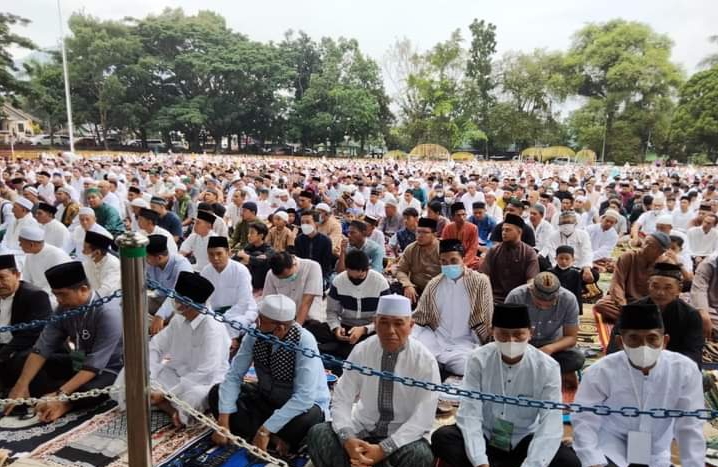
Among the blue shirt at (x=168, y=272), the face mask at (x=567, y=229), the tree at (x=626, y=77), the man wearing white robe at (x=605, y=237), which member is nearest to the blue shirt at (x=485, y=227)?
the man wearing white robe at (x=605, y=237)

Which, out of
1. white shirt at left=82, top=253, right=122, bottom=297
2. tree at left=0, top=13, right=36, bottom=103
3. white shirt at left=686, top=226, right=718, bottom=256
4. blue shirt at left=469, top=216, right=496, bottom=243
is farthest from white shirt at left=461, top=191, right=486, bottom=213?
tree at left=0, top=13, right=36, bottom=103

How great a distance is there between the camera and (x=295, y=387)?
3.06 metres

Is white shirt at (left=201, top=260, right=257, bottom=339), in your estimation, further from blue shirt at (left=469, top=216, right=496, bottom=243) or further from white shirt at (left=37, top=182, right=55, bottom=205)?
white shirt at (left=37, top=182, right=55, bottom=205)

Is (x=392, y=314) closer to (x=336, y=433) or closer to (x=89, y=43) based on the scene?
(x=336, y=433)

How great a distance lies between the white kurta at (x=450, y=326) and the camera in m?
4.23

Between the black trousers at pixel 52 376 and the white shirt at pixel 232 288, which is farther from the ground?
Answer: the white shirt at pixel 232 288

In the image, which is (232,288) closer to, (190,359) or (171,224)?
(190,359)

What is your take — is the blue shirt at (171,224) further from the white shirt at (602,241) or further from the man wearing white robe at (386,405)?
the white shirt at (602,241)

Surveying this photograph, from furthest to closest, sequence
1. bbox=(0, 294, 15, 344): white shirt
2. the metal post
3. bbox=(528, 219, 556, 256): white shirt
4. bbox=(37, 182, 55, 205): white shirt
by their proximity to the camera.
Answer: bbox=(37, 182, 55, 205): white shirt
bbox=(528, 219, 556, 256): white shirt
bbox=(0, 294, 15, 344): white shirt
the metal post

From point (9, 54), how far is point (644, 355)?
2887 cm

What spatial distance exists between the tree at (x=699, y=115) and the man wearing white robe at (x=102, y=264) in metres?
38.6

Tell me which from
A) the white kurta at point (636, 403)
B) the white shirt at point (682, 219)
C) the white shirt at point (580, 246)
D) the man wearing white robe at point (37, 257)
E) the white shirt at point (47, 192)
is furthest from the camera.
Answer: the white shirt at point (47, 192)

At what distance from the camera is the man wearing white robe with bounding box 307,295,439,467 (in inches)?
103

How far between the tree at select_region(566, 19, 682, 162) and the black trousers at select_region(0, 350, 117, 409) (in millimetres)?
40461
